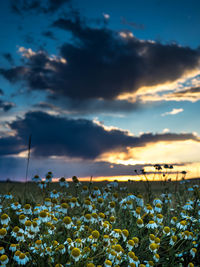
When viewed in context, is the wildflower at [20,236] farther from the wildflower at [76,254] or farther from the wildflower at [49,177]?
the wildflower at [49,177]

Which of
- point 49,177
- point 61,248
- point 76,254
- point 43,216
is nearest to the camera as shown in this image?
point 76,254

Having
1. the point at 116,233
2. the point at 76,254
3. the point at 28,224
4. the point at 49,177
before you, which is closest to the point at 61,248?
the point at 76,254

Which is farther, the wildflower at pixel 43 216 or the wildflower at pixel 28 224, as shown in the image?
the wildflower at pixel 43 216

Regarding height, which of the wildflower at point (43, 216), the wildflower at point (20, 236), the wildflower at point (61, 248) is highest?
the wildflower at point (43, 216)

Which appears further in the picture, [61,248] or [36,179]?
[36,179]

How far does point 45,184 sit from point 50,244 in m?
3.33

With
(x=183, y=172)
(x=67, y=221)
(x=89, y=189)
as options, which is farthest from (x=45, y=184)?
(x=183, y=172)

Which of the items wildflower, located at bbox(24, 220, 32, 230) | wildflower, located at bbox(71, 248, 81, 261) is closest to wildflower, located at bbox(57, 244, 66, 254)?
wildflower, located at bbox(71, 248, 81, 261)

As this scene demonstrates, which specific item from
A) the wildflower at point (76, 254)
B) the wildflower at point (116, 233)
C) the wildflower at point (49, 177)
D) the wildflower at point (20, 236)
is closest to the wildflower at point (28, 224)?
the wildflower at point (20, 236)

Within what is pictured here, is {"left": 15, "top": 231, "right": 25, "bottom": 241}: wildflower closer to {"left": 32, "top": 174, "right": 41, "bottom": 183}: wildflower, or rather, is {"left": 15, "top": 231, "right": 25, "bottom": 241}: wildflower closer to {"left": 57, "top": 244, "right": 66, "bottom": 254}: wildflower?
{"left": 57, "top": 244, "right": 66, "bottom": 254}: wildflower

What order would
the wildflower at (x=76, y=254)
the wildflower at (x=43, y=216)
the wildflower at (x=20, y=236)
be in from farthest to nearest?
the wildflower at (x=43, y=216), the wildflower at (x=20, y=236), the wildflower at (x=76, y=254)

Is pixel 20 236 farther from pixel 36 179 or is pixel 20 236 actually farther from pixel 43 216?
pixel 36 179

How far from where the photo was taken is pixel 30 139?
575 cm

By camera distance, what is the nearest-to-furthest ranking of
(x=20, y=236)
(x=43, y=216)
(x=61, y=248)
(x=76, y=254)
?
(x=76, y=254) < (x=61, y=248) < (x=20, y=236) < (x=43, y=216)
